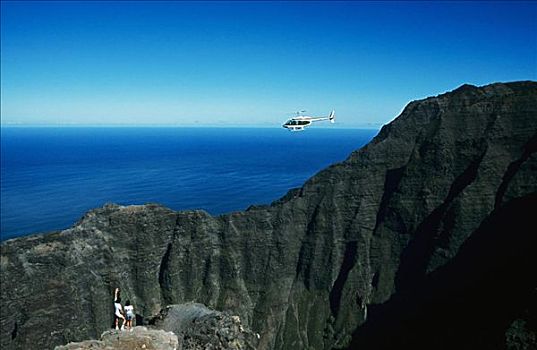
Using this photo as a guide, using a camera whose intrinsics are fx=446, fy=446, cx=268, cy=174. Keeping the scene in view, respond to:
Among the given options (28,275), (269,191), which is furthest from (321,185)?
(269,191)

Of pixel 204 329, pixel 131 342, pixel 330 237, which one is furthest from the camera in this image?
pixel 330 237

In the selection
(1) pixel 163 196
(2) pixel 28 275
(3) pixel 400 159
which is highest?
(3) pixel 400 159

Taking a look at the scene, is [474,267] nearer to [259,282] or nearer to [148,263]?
[259,282]

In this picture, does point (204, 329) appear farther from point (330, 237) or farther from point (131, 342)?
point (330, 237)

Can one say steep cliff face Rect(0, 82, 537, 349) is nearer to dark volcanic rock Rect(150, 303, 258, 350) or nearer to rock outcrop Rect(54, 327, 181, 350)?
dark volcanic rock Rect(150, 303, 258, 350)

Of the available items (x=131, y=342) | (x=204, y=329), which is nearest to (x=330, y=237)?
(x=204, y=329)

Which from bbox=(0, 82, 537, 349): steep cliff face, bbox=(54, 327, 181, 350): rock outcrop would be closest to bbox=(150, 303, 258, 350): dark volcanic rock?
bbox=(54, 327, 181, 350): rock outcrop

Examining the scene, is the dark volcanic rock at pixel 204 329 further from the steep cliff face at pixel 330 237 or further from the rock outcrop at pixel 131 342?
the steep cliff face at pixel 330 237

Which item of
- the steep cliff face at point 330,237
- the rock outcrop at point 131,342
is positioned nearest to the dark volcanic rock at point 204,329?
the rock outcrop at point 131,342

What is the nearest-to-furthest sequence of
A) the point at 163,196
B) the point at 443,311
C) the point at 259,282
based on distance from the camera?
the point at 443,311, the point at 259,282, the point at 163,196
